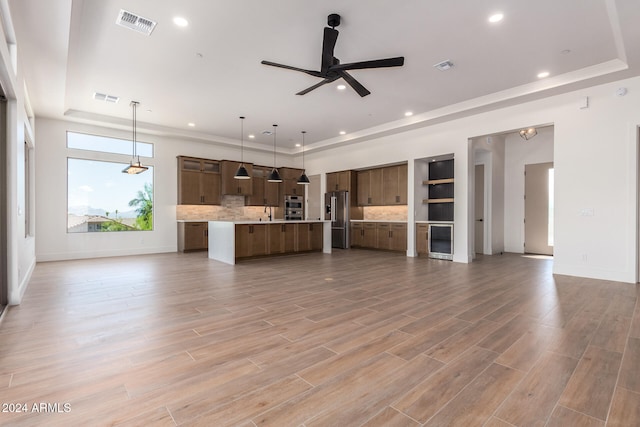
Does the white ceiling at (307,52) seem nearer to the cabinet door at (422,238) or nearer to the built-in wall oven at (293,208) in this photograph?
the cabinet door at (422,238)

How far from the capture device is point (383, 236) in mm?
9031

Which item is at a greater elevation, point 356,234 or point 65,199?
point 65,199

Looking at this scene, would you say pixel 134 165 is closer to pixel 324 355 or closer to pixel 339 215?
pixel 339 215

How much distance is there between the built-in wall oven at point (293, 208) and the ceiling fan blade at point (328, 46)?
7.37 metres

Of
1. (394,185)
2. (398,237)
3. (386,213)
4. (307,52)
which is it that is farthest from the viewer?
(386,213)

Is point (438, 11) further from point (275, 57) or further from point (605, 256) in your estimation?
point (605, 256)

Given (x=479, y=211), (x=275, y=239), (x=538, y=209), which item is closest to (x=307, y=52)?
(x=275, y=239)

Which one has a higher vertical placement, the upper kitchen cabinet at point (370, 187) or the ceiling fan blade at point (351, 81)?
the ceiling fan blade at point (351, 81)

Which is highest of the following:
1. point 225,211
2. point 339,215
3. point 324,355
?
point 225,211

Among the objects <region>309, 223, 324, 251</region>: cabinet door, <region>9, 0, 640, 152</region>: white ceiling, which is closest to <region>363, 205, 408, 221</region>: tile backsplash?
<region>309, 223, 324, 251</region>: cabinet door

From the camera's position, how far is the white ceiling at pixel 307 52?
3.40m

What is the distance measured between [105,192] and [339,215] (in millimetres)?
6421

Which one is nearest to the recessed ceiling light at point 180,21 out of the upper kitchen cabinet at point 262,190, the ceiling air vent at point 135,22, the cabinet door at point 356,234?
the ceiling air vent at point 135,22

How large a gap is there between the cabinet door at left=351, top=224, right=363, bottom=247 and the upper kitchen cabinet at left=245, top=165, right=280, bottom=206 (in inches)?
Answer: 110
